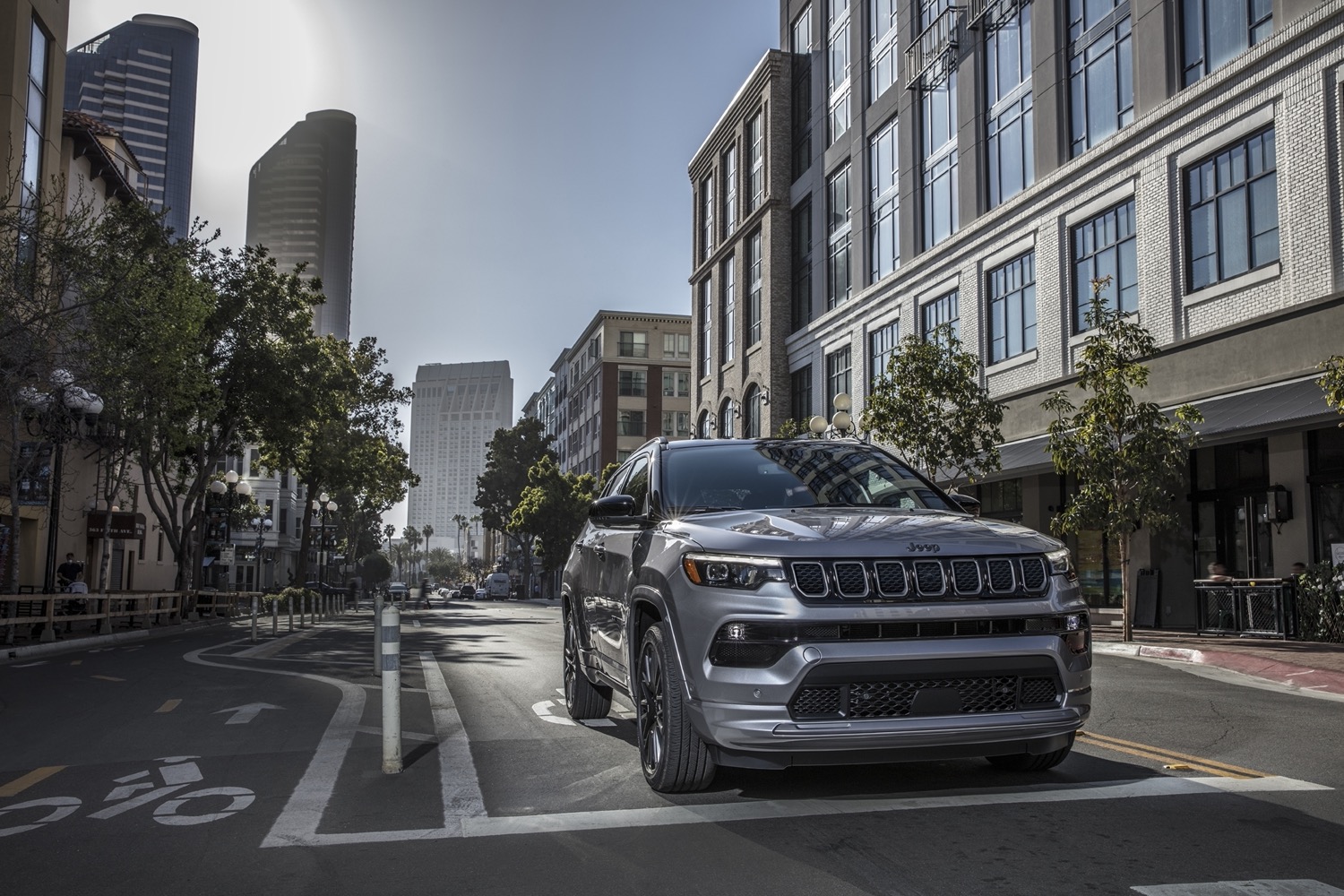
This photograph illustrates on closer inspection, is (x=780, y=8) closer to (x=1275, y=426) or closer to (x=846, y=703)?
(x=1275, y=426)

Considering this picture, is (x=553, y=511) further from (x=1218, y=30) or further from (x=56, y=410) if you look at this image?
(x=1218, y=30)

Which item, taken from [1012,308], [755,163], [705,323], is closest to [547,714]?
[1012,308]

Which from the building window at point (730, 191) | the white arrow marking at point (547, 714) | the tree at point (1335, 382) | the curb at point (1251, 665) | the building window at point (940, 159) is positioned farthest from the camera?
the building window at point (730, 191)

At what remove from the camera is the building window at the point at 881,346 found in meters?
35.2

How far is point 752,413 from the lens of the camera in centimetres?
4659

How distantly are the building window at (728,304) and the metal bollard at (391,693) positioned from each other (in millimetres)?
43067

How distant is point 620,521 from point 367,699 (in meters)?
5.03

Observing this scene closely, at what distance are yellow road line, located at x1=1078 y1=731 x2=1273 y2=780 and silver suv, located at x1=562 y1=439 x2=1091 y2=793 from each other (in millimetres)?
1467

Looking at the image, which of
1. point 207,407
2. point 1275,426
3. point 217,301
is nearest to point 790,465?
point 1275,426

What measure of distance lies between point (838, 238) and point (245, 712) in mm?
33319

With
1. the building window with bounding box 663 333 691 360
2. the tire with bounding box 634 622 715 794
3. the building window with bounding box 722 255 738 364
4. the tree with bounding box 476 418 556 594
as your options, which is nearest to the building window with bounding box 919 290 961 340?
the building window with bounding box 722 255 738 364

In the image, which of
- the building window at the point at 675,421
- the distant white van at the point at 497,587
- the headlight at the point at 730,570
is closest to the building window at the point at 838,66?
the headlight at the point at 730,570

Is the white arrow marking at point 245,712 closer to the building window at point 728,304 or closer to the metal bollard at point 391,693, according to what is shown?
the metal bollard at point 391,693

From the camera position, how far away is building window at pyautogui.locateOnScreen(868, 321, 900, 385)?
3519cm
